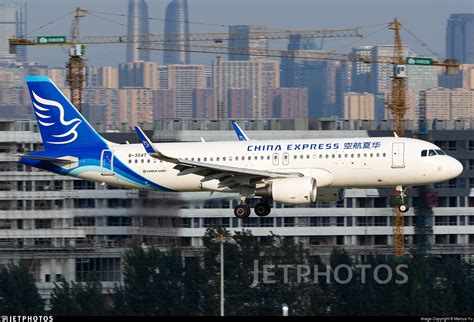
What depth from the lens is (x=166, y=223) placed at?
101 meters

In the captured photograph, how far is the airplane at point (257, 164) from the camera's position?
5894 cm

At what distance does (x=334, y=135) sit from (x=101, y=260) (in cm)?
3821

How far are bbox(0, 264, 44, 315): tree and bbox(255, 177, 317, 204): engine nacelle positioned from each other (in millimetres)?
53123

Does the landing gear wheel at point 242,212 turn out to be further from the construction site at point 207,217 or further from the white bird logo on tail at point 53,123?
the construction site at point 207,217

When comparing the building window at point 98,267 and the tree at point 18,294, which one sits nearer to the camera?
the tree at point 18,294

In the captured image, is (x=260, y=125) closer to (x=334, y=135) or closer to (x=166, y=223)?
(x=334, y=135)

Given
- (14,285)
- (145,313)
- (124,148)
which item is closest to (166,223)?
(145,313)

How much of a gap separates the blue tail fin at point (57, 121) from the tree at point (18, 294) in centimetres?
4282

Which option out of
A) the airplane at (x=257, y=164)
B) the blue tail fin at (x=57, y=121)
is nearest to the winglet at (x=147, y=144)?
the airplane at (x=257, y=164)

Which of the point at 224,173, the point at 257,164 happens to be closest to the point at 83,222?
the point at 224,173

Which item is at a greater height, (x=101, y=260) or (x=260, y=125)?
(x=260, y=125)

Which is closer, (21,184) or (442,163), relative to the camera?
(442,163)

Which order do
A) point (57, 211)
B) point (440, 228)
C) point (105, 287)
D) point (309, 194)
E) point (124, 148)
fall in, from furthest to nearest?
1. point (440, 228)
2. point (57, 211)
3. point (105, 287)
4. point (124, 148)
5. point (309, 194)

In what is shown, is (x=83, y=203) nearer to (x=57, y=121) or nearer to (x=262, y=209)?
(x=57, y=121)
